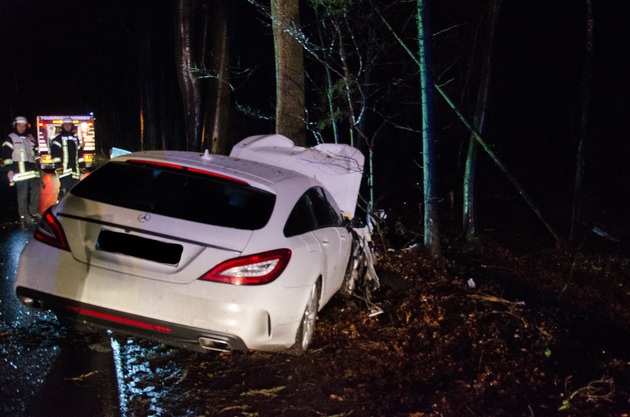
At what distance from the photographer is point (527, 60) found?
74.6ft

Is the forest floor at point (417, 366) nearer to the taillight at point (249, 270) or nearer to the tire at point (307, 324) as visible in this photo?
the tire at point (307, 324)

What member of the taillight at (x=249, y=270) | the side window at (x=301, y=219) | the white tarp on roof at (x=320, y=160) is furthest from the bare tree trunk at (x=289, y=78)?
the taillight at (x=249, y=270)

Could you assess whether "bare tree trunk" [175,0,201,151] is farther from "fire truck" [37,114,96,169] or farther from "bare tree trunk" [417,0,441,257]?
"bare tree trunk" [417,0,441,257]

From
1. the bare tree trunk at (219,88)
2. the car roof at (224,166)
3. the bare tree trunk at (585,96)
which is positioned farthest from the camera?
the bare tree trunk at (219,88)

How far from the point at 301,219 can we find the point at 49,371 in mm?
2186

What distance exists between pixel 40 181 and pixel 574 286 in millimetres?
9828

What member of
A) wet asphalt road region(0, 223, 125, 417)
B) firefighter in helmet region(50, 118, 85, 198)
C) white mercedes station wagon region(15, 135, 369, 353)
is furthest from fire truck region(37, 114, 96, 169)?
white mercedes station wagon region(15, 135, 369, 353)

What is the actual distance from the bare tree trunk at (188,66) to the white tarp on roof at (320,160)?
30.3ft

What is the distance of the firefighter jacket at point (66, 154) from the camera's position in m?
11.2

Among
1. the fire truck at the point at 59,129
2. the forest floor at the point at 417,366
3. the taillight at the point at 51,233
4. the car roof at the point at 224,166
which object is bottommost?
the forest floor at the point at 417,366

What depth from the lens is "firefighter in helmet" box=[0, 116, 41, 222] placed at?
10.4 metres

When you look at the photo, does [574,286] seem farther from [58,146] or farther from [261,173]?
[58,146]

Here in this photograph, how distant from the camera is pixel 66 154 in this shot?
11320 millimetres

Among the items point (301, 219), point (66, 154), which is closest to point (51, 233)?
point (301, 219)
